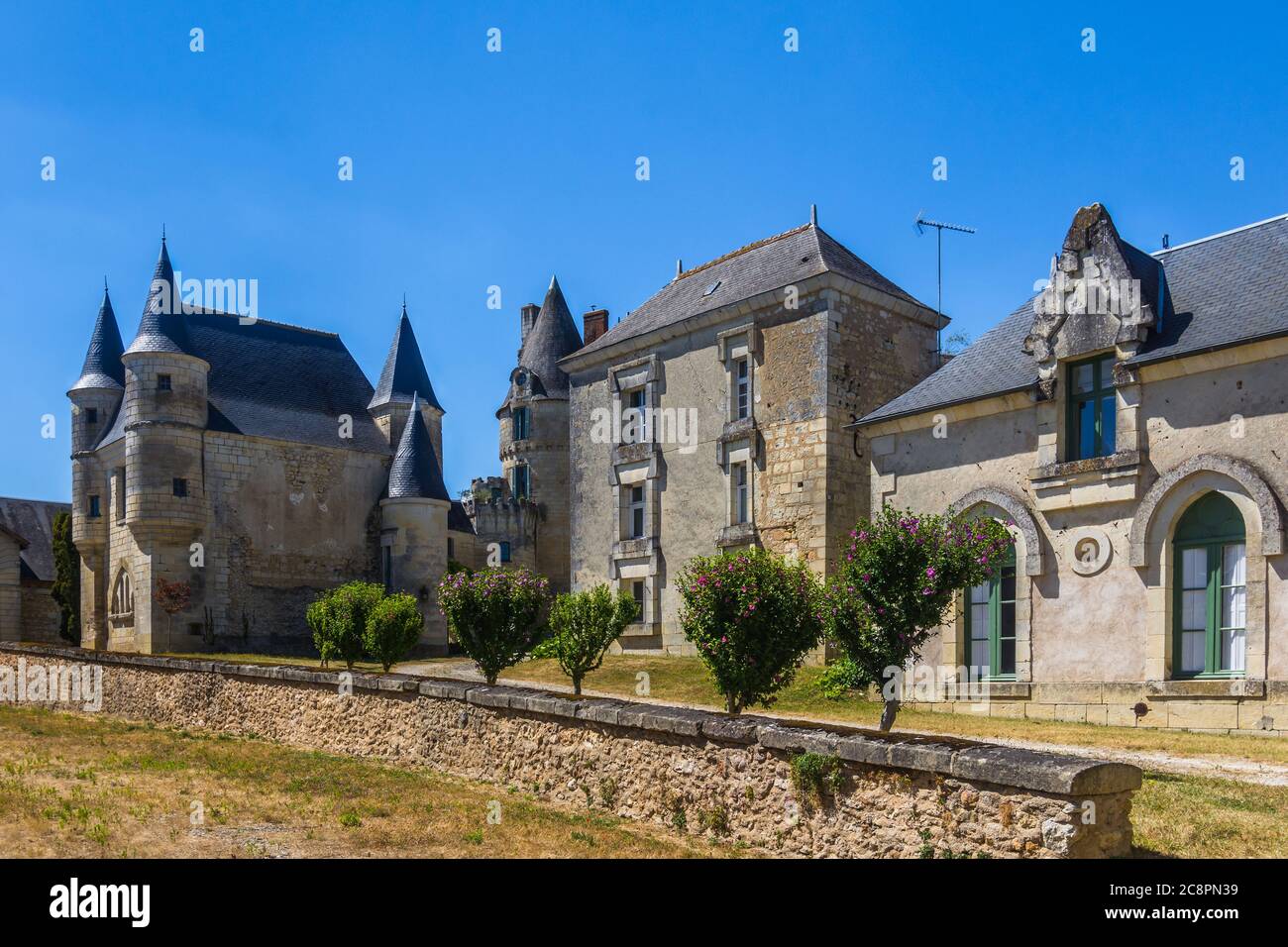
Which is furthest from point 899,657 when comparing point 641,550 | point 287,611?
point 287,611

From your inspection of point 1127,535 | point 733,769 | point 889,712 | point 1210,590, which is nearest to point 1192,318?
point 1127,535

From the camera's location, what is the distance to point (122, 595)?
34.4 metres

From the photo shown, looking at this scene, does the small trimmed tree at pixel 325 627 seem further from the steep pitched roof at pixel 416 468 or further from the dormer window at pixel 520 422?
the dormer window at pixel 520 422

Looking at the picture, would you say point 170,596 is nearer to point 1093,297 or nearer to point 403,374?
point 403,374

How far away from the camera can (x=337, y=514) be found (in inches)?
1481

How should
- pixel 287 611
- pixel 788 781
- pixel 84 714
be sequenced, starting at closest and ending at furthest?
pixel 788 781, pixel 84 714, pixel 287 611

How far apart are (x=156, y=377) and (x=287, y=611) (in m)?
8.21

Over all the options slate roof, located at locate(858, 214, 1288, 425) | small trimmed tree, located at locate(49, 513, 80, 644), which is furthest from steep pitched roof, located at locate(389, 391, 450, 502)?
slate roof, located at locate(858, 214, 1288, 425)

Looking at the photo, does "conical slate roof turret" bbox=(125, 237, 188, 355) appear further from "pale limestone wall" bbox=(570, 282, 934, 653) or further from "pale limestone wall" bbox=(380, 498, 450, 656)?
"pale limestone wall" bbox=(570, 282, 934, 653)

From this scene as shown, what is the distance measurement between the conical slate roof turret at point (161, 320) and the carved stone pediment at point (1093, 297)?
2595 centimetres

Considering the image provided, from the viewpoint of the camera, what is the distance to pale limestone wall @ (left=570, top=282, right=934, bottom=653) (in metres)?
23.2

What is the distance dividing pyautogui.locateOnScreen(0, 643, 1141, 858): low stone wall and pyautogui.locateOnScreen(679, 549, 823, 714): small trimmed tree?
2983 millimetres

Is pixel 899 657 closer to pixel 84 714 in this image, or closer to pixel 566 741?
pixel 566 741
